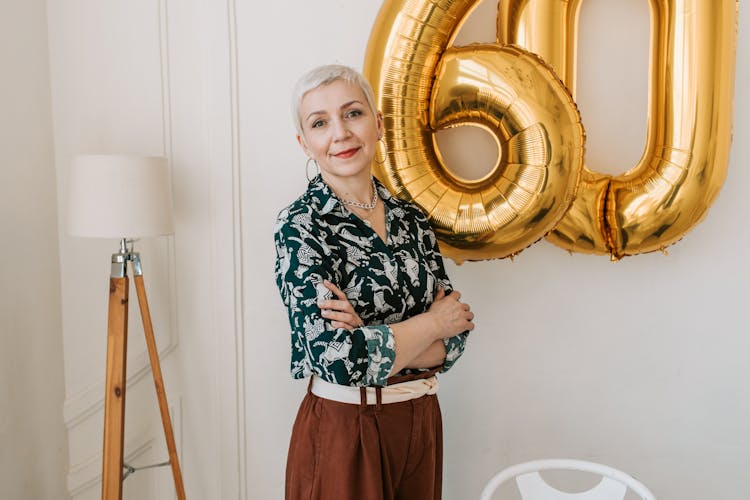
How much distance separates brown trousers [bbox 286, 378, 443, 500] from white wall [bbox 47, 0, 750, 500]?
2.11 feet

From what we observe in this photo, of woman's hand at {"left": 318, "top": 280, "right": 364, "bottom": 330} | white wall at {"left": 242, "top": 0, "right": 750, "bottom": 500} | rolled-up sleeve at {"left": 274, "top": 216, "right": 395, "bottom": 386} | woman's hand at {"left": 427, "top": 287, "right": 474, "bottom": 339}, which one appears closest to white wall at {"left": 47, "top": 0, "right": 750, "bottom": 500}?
white wall at {"left": 242, "top": 0, "right": 750, "bottom": 500}

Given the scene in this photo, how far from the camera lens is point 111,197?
1610 mm

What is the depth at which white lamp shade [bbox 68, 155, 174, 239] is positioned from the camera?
161 cm

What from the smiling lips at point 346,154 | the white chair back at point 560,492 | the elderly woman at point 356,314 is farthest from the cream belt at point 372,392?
the smiling lips at point 346,154

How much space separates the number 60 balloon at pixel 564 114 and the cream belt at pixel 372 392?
471 millimetres

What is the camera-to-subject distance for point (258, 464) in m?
2.13

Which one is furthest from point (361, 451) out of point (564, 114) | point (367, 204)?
point (564, 114)

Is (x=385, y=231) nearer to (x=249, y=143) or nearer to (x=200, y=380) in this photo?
(x=249, y=143)

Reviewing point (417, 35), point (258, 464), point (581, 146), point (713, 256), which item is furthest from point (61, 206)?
point (713, 256)

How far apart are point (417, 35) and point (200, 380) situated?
1.31 metres

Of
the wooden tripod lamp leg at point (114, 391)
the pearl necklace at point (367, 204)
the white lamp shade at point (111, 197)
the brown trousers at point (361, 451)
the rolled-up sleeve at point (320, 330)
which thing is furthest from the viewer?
the wooden tripod lamp leg at point (114, 391)

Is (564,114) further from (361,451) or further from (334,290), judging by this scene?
(361,451)

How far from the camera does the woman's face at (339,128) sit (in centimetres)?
140

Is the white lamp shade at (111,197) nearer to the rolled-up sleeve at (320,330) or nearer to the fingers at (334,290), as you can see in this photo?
the rolled-up sleeve at (320,330)
